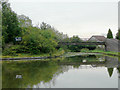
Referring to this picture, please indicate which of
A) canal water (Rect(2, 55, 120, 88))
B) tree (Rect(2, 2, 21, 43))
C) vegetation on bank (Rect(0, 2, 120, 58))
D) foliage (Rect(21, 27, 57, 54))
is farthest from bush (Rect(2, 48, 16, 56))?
canal water (Rect(2, 55, 120, 88))

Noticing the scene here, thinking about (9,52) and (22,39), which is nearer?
(9,52)

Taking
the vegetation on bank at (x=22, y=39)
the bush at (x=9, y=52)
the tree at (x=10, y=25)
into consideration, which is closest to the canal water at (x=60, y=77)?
the bush at (x=9, y=52)

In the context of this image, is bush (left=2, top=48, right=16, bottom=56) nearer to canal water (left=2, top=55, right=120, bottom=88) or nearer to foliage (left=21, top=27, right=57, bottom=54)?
foliage (left=21, top=27, right=57, bottom=54)

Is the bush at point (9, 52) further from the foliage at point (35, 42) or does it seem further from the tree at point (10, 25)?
the tree at point (10, 25)

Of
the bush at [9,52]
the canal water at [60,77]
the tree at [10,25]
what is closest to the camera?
the canal water at [60,77]

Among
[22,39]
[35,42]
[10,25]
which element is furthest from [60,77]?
[10,25]

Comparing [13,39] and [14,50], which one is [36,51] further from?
[13,39]

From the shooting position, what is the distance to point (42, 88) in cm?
502

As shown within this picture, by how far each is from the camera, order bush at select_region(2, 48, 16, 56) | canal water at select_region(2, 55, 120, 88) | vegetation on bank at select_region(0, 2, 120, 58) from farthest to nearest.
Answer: vegetation on bank at select_region(0, 2, 120, 58), bush at select_region(2, 48, 16, 56), canal water at select_region(2, 55, 120, 88)

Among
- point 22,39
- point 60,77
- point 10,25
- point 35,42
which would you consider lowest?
point 60,77

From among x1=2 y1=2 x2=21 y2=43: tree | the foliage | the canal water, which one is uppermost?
x1=2 y1=2 x2=21 y2=43: tree

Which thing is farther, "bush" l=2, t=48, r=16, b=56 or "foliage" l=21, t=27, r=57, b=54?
"foliage" l=21, t=27, r=57, b=54

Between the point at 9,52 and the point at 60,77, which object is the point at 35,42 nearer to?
the point at 9,52

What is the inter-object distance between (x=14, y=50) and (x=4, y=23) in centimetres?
460
